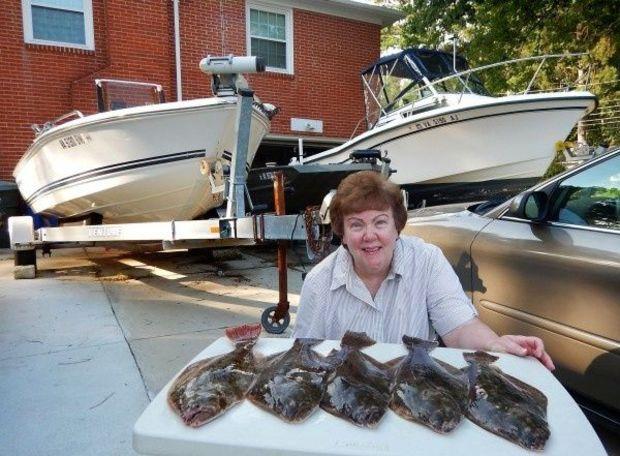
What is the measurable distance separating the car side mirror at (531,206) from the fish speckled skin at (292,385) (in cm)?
169

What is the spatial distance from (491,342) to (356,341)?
455mm

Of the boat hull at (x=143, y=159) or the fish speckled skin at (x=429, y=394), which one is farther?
the boat hull at (x=143, y=159)

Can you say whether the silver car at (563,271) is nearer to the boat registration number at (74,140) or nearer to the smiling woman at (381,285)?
the smiling woman at (381,285)

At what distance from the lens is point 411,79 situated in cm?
825

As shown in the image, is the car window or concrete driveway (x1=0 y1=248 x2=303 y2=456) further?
concrete driveway (x1=0 y1=248 x2=303 y2=456)

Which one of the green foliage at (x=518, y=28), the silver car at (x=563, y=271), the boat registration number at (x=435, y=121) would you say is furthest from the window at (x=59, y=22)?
the silver car at (x=563, y=271)

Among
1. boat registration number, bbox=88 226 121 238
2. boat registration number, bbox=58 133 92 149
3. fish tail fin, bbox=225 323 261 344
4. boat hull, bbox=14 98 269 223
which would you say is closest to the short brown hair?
fish tail fin, bbox=225 323 261 344

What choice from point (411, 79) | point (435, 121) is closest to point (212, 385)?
point (435, 121)

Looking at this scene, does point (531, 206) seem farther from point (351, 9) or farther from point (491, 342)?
point (351, 9)

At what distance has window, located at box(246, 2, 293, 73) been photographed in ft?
33.7

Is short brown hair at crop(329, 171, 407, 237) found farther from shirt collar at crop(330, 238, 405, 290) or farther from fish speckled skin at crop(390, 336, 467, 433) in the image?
fish speckled skin at crop(390, 336, 467, 433)

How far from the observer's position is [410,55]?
805 centimetres

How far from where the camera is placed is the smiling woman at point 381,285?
5.82ft

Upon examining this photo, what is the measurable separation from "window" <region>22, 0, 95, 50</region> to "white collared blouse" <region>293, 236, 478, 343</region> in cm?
907
